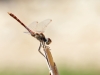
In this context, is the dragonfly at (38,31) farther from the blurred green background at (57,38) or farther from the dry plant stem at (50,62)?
the blurred green background at (57,38)

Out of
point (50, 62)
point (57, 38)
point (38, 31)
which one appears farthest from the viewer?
point (57, 38)

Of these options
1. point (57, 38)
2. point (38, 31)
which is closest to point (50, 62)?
point (38, 31)

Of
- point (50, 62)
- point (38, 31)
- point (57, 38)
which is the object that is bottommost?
point (50, 62)

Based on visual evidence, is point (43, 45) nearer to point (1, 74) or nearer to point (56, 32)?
point (1, 74)

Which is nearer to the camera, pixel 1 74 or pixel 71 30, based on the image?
pixel 1 74

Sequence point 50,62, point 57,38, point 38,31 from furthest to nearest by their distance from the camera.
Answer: point 57,38 < point 38,31 < point 50,62

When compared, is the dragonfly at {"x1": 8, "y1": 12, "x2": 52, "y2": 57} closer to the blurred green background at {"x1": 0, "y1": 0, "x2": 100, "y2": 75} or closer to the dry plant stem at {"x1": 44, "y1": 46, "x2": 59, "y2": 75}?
the dry plant stem at {"x1": 44, "y1": 46, "x2": 59, "y2": 75}

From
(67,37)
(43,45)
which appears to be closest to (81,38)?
(67,37)

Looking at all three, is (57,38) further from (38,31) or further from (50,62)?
(50,62)

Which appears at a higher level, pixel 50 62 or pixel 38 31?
pixel 38 31
